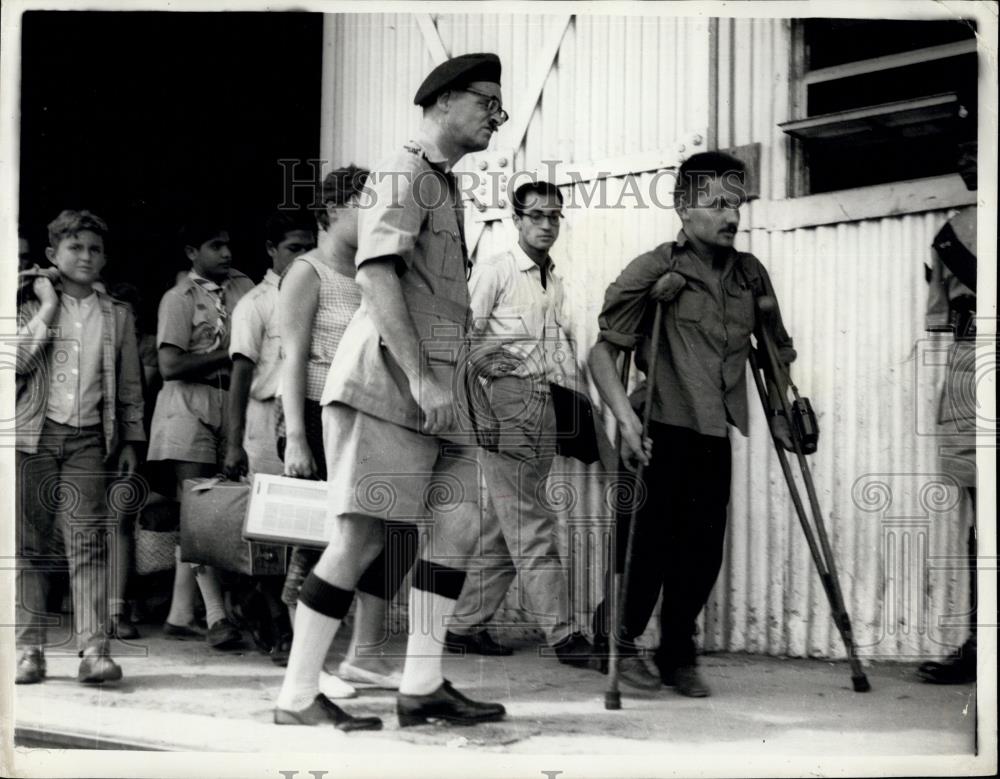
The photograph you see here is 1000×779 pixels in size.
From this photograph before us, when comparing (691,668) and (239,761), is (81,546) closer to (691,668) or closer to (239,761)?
(239,761)

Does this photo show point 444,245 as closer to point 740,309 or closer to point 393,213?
point 393,213

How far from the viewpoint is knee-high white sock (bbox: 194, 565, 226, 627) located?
19.3 ft

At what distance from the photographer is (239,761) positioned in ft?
18.0

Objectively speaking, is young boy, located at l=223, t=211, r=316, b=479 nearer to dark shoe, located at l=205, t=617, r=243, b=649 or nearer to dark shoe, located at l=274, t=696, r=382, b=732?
dark shoe, located at l=205, t=617, r=243, b=649

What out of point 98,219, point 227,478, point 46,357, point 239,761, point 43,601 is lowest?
point 239,761

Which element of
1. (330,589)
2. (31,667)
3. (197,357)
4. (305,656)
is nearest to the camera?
(330,589)

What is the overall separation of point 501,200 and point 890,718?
2.43 metres

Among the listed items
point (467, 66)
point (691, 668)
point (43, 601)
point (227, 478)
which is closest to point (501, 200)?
point (467, 66)

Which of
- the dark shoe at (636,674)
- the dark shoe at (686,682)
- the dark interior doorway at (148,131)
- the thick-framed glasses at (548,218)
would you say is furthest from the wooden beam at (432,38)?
the dark shoe at (686,682)

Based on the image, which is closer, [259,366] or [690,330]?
[690,330]

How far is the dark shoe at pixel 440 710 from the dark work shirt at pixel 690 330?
1.26m

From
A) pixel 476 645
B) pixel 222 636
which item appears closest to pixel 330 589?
pixel 476 645

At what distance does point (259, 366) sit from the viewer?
5941 millimetres

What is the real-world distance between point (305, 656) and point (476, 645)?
68 centimetres
